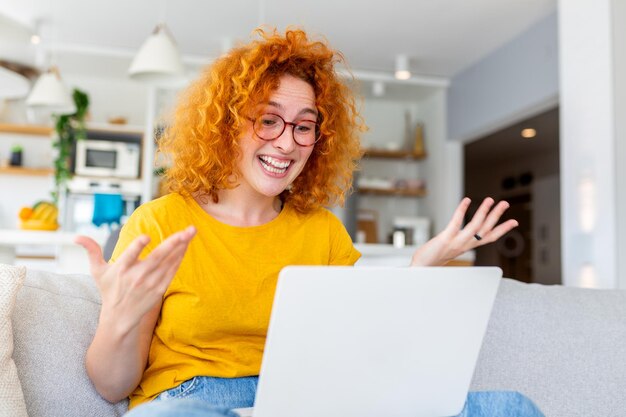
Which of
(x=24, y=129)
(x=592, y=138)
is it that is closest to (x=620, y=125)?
(x=592, y=138)

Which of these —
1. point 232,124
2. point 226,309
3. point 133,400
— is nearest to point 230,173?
point 232,124

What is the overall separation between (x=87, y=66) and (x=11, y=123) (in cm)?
93

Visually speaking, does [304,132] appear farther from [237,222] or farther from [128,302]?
[128,302]

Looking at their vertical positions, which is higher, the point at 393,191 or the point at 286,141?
the point at 393,191

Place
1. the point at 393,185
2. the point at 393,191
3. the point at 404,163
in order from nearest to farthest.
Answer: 1. the point at 393,191
2. the point at 393,185
3. the point at 404,163

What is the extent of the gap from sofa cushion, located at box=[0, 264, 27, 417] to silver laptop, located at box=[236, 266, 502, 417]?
1.35ft

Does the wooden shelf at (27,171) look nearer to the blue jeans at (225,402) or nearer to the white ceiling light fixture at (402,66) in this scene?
the white ceiling light fixture at (402,66)

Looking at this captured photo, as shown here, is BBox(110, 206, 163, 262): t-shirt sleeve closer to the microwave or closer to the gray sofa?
the gray sofa

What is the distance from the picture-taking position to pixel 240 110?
1.33m

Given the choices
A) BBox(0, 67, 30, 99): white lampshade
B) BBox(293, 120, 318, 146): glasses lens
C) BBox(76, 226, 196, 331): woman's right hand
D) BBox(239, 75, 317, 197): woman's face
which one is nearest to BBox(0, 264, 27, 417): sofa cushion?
BBox(76, 226, 196, 331): woman's right hand

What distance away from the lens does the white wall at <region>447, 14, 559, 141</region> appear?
4590 millimetres

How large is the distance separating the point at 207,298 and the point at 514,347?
76 cm

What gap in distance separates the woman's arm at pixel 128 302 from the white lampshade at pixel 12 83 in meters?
2.53

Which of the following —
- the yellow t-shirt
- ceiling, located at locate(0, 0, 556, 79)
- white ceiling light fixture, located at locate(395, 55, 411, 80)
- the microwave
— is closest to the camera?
the yellow t-shirt
